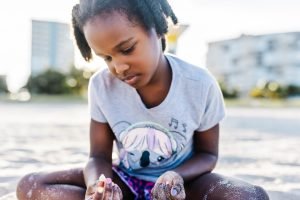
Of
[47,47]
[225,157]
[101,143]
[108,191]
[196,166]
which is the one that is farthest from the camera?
[47,47]

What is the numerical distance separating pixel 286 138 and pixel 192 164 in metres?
3.18

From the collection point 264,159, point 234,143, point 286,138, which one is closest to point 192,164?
point 264,159

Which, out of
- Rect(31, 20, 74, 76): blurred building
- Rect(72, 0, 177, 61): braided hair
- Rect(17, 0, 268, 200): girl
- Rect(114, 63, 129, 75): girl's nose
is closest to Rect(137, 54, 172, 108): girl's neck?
Rect(17, 0, 268, 200): girl

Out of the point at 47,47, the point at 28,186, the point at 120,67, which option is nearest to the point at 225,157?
the point at 28,186

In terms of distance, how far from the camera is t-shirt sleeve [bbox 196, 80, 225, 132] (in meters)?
1.52

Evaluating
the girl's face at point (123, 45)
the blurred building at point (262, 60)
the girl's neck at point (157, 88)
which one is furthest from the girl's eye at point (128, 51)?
the blurred building at point (262, 60)

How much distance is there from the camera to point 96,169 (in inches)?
58.4

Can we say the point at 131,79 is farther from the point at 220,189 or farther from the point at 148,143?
the point at 220,189

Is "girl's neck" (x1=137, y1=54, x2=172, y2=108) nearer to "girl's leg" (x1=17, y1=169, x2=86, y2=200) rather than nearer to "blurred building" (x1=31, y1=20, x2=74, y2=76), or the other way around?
"girl's leg" (x1=17, y1=169, x2=86, y2=200)

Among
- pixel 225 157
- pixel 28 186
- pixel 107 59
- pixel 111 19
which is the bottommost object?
pixel 225 157

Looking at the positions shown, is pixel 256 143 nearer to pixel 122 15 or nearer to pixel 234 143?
pixel 234 143

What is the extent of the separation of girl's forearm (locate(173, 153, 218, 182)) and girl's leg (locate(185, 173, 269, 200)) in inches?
1.0

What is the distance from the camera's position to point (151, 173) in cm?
155

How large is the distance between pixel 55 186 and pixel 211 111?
585 millimetres
